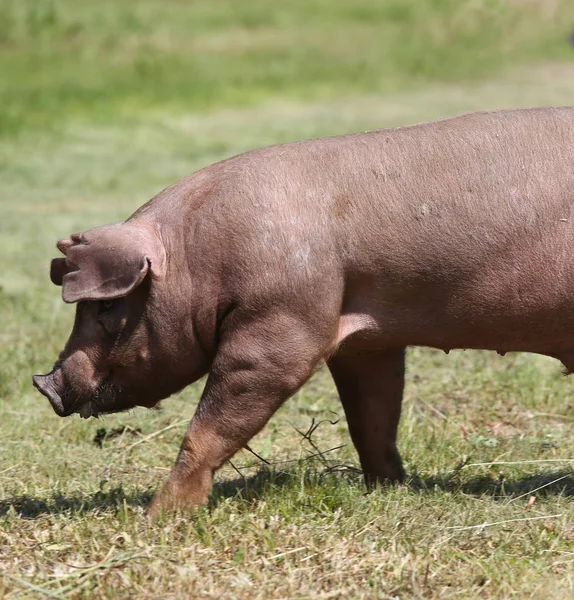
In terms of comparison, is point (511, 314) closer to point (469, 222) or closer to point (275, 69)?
point (469, 222)

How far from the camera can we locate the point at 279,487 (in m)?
5.09

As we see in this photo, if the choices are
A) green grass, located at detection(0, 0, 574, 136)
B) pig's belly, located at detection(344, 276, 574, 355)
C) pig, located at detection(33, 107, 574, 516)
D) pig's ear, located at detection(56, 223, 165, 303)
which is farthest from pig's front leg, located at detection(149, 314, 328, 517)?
green grass, located at detection(0, 0, 574, 136)

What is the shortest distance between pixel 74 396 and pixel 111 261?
692 mm

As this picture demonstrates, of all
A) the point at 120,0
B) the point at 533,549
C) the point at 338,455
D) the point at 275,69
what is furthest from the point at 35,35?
the point at 533,549

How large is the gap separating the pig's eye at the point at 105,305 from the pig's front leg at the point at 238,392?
0.54 m

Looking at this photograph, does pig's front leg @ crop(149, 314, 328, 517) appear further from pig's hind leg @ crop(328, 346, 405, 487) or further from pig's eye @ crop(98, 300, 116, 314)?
pig's hind leg @ crop(328, 346, 405, 487)

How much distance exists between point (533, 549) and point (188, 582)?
1.36 m

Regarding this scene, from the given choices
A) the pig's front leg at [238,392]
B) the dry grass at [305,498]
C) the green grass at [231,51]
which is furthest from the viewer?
the green grass at [231,51]

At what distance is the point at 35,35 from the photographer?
73.9 ft

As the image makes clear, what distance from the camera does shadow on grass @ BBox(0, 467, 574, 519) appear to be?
502 cm

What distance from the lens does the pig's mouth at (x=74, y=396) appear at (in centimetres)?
511

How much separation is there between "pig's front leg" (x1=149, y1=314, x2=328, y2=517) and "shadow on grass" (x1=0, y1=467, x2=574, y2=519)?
20 cm

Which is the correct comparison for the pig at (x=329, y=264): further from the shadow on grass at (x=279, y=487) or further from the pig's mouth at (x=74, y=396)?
the shadow on grass at (x=279, y=487)

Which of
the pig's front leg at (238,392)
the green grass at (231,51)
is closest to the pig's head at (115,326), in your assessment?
the pig's front leg at (238,392)
